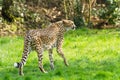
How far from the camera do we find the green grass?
1208 cm

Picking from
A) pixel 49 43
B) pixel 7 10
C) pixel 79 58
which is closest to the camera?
pixel 49 43

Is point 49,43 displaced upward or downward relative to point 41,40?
downward

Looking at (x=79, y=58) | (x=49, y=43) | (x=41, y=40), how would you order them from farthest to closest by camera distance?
1. (x=79, y=58)
2. (x=49, y=43)
3. (x=41, y=40)

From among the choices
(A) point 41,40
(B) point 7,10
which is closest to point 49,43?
(A) point 41,40

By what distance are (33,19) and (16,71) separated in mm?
8780

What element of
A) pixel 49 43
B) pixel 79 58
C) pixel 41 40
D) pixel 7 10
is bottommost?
pixel 79 58

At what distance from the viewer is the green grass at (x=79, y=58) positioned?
39.6ft

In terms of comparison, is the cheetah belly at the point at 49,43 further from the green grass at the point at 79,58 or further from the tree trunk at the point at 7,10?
the tree trunk at the point at 7,10

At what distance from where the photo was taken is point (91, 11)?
21.9 metres

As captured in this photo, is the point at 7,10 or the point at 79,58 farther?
the point at 7,10

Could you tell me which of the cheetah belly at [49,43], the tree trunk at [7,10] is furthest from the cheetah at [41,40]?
the tree trunk at [7,10]

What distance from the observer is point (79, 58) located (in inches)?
573

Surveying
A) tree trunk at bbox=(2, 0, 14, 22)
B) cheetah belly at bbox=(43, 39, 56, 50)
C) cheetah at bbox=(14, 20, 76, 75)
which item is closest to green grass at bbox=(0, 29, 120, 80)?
cheetah at bbox=(14, 20, 76, 75)

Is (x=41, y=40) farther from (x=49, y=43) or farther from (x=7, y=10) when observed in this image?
(x=7, y=10)
